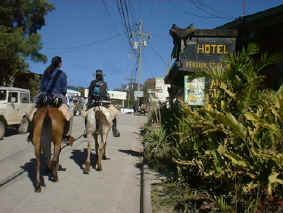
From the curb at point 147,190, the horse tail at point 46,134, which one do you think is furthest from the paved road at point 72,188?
the horse tail at point 46,134

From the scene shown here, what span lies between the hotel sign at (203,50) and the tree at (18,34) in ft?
48.0

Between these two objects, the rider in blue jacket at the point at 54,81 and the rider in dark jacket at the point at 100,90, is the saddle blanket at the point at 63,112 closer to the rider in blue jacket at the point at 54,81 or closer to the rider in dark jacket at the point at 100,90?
the rider in blue jacket at the point at 54,81

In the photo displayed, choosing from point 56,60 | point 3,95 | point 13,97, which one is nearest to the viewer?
point 56,60

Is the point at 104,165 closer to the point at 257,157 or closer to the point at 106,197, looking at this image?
the point at 106,197

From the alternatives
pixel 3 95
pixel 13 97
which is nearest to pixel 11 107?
pixel 13 97

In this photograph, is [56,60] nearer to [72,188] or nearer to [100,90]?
[100,90]

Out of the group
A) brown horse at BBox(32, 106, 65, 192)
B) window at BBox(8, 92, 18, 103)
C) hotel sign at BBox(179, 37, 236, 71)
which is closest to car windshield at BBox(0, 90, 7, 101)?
window at BBox(8, 92, 18, 103)

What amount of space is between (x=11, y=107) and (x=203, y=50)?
313 inches

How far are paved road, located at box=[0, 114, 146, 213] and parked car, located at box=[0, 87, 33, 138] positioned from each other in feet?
9.48

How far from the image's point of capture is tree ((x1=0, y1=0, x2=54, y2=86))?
1797cm

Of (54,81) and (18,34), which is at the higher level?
(18,34)

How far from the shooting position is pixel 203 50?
6.57 m

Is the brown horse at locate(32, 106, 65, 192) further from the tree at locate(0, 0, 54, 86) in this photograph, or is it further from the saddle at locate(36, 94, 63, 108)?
the tree at locate(0, 0, 54, 86)

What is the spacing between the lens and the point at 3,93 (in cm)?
1088
